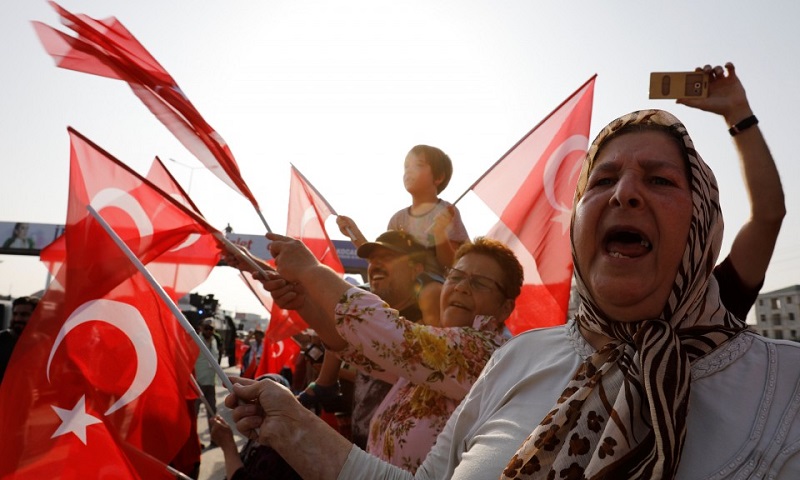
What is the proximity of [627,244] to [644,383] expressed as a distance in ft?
1.20

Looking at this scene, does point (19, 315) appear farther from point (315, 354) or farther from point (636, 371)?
point (636, 371)

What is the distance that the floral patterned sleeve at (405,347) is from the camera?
2047 millimetres

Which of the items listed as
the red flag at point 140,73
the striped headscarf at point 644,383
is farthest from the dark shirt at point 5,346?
the striped headscarf at point 644,383

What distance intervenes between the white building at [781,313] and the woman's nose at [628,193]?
251 feet

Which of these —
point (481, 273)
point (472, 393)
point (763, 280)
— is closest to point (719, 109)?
point (763, 280)

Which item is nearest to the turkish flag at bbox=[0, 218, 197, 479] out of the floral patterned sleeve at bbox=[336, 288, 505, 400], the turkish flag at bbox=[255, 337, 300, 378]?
the floral patterned sleeve at bbox=[336, 288, 505, 400]

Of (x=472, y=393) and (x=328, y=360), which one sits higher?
(x=472, y=393)

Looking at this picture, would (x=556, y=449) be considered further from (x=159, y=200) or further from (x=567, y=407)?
(x=159, y=200)

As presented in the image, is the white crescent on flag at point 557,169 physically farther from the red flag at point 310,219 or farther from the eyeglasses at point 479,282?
the red flag at point 310,219

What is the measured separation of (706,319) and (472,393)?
1.94ft

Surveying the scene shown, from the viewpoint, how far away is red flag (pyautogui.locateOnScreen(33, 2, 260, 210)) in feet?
8.79

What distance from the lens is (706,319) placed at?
1.26 m

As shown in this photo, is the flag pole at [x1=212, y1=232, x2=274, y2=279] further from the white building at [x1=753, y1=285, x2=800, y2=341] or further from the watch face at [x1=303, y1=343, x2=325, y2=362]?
the white building at [x1=753, y1=285, x2=800, y2=341]

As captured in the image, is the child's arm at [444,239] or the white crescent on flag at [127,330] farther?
the child's arm at [444,239]
